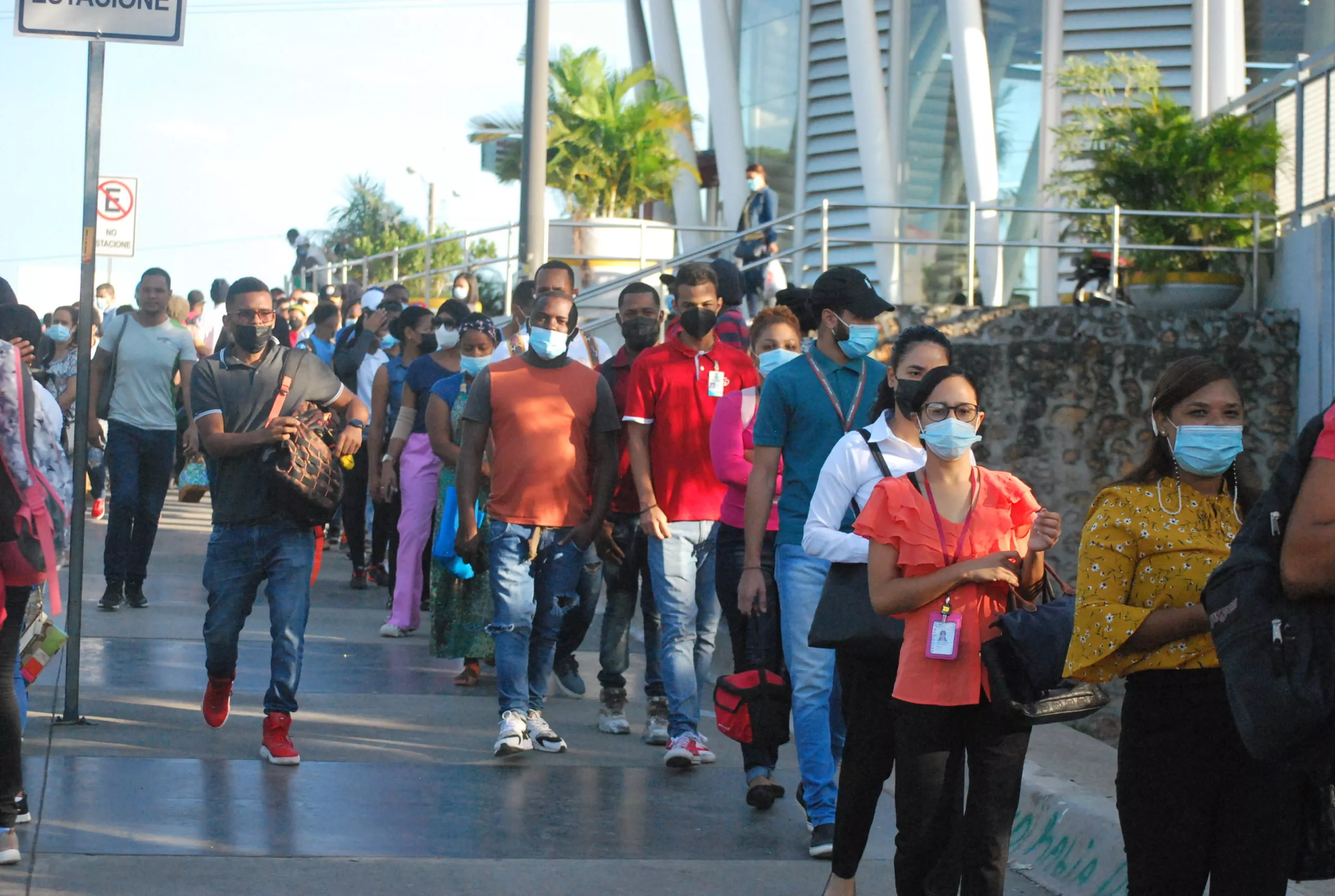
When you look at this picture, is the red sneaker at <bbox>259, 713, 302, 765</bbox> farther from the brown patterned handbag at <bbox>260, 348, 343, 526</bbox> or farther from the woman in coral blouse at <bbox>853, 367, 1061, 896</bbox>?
the woman in coral blouse at <bbox>853, 367, 1061, 896</bbox>

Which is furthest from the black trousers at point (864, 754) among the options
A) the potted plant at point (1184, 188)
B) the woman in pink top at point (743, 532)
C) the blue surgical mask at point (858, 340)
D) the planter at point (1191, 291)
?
the potted plant at point (1184, 188)

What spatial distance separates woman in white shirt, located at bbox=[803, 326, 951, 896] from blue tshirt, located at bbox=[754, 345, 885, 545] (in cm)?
51

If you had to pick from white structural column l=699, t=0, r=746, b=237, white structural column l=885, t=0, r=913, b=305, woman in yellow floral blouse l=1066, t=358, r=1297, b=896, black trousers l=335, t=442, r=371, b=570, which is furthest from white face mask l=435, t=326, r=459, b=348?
white structural column l=699, t=0, r=746, b=237

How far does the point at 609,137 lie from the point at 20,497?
19.1 meters

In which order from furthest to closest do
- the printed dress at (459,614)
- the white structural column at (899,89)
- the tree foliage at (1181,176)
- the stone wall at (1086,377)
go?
the white structural column at (899,89), the tree foliage at (1181,176), the stone wall at (1086,377), the printed dress at (459,614)

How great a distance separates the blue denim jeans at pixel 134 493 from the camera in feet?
34.1

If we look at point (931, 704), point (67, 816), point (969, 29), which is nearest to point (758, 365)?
point (931, 704)

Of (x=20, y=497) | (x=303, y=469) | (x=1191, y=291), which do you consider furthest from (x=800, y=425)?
(x=1191, y=291)

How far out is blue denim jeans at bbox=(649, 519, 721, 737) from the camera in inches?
272

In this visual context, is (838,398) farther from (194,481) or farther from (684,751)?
(194,481)

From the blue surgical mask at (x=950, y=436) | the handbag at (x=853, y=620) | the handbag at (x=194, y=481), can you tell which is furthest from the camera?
the handbag at (x=194, y=481)

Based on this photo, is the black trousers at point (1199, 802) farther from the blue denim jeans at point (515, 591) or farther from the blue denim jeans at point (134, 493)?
the blue denim jeans at point (134, 493)

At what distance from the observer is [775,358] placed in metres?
6.84

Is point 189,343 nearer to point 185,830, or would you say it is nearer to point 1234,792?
point 185,830
